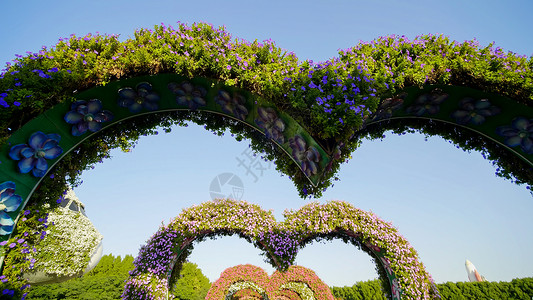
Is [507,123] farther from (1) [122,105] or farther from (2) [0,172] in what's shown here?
(2) [0,172]

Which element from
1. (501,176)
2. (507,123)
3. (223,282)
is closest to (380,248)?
(501,176)

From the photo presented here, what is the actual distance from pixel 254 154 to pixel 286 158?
2.15ft

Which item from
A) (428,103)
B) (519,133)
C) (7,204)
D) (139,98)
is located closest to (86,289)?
(7,204)

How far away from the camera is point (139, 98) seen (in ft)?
14.9

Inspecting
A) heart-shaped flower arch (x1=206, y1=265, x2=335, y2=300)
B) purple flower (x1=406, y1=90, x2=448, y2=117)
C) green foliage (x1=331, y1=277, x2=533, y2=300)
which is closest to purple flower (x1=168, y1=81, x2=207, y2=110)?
purple flower (x1=406, y1=90, x2=448, y2=117)

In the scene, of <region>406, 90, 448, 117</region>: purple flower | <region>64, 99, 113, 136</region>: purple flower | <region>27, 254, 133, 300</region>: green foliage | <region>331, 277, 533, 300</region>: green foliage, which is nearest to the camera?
<region>64, 99, 113, 136</region>: purple flower

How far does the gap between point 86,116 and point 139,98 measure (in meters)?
0.80

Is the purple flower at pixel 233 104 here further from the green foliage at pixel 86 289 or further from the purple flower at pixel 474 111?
the green foliage at pixel 86 289

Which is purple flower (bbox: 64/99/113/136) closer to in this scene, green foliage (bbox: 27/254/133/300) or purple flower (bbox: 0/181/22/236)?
purple flower (bbox: 0/181/22/236)

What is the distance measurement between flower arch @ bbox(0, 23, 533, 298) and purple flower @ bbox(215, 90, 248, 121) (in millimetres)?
23

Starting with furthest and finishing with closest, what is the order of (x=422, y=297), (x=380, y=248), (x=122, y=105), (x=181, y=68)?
(x=380, y=248) < (x=422, y=297) < (x=122, y=105) < (x=181, y=68)

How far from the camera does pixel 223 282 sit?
12.4m

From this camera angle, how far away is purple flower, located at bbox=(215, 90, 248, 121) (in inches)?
181

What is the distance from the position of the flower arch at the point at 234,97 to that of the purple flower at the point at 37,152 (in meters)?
0.01
